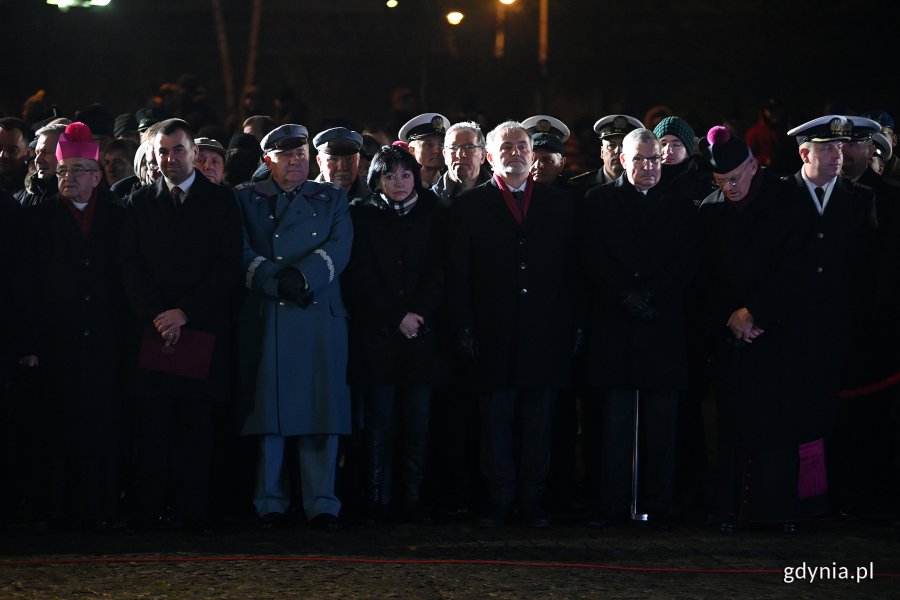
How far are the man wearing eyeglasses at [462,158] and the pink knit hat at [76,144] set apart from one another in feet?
6.58

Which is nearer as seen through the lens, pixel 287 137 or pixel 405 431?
pixel 287 137

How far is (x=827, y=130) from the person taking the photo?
31.6 ft

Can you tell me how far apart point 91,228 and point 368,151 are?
285 centimetres

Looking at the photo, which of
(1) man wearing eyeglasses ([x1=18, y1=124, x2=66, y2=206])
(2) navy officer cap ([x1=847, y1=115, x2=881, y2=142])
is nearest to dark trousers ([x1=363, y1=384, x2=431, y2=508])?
(1) man wearing eyeglasses ([x1=18, y1=124, x2=66, y2=206])

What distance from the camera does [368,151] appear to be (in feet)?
38.1

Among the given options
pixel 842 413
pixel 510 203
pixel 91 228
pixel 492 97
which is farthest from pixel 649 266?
pixel 492 97

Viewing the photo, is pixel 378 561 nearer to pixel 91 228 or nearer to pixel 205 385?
pixel 205 385

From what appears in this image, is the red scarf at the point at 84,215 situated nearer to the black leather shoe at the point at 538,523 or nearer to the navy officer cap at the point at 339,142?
the navy officer cap at the point at 339,142

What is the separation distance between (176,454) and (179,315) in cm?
76

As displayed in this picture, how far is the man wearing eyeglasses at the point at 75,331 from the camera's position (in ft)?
30.0

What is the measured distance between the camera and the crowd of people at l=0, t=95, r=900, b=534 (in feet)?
29.8

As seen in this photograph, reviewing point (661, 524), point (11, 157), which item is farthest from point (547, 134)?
point (11, 157)

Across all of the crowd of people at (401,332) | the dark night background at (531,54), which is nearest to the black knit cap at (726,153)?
the crowd of people at (401,332)

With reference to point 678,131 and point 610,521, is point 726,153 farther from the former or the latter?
point 610,521
